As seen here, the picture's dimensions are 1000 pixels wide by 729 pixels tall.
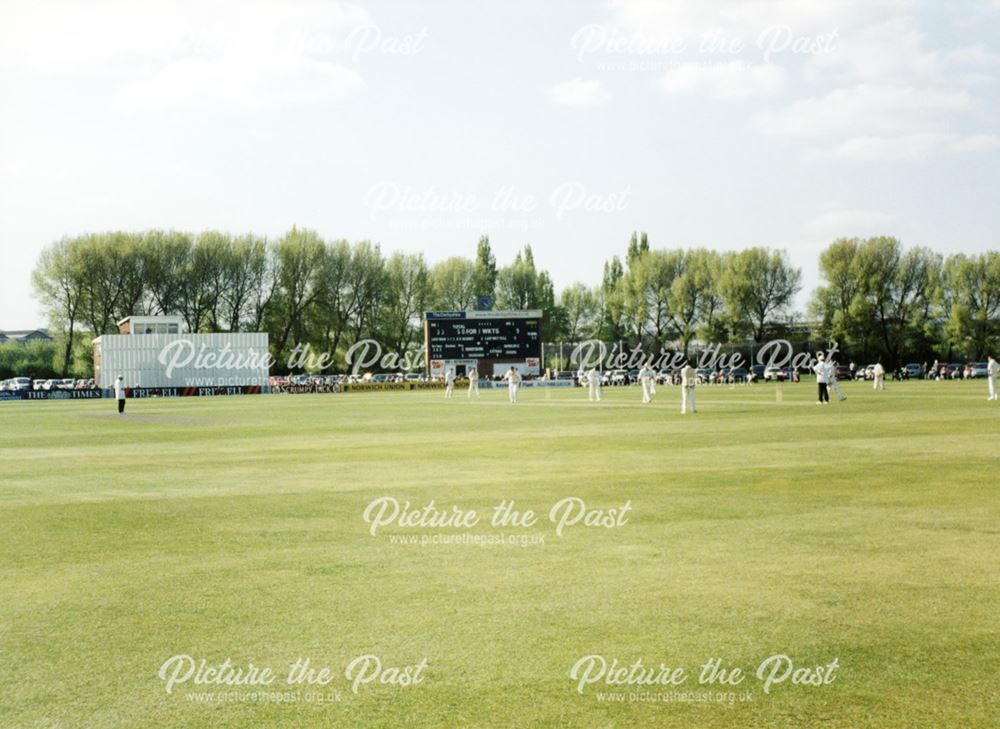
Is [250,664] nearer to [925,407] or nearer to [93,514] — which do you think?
[93,514]

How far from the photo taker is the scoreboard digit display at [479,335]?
300ft

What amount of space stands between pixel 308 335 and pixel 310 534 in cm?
9571

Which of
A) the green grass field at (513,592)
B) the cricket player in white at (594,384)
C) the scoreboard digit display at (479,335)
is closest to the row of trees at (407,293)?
the scoreboard digit display at (479,335)

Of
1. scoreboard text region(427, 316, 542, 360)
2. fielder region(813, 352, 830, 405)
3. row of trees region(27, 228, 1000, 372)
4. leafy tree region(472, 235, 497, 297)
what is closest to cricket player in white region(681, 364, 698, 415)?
fielder region(813, 352, 830, 405)

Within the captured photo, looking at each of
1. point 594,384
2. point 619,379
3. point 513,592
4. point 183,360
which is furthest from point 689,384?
point 183,360

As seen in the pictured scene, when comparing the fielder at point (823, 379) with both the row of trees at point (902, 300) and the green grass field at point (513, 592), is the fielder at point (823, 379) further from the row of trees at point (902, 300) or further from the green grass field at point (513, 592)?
the row of trees at point (902, 300)

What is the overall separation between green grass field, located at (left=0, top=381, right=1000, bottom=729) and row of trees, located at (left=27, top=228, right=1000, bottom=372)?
276 ft

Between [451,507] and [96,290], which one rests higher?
[96,290]

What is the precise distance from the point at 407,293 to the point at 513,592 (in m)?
104

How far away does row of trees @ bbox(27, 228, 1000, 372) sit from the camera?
97062 millimetres

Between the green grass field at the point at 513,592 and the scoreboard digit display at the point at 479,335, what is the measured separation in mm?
73276

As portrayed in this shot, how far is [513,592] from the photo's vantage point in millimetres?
8258

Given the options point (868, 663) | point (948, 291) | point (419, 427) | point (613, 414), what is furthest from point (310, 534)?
point (948, 291)

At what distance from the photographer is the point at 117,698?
5.85 m
